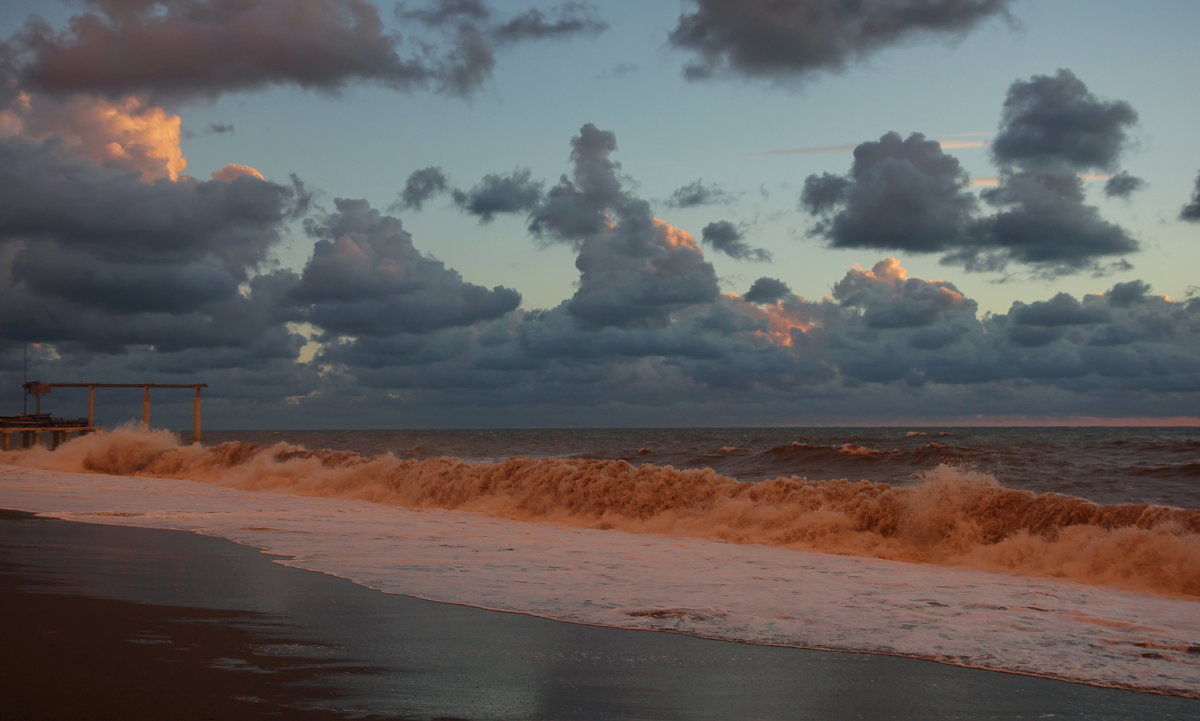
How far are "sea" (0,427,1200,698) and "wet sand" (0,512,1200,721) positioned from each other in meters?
0.64

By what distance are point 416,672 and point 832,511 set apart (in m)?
12.3

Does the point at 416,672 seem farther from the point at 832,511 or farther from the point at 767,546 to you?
the point at 832,511

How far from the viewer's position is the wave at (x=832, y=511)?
13141 mm

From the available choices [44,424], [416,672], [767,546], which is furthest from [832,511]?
[44,424]

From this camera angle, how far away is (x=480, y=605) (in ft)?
28.3

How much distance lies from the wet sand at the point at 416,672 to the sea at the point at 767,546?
0.64 meters

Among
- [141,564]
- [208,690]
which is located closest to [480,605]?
[208,690]

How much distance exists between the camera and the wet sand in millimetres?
5117

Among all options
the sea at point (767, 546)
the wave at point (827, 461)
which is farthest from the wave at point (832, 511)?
the wave at point (827, 461)

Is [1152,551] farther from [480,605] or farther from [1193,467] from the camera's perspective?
[1193,467]

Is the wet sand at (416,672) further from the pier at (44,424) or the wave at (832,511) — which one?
the pier at (44,424)

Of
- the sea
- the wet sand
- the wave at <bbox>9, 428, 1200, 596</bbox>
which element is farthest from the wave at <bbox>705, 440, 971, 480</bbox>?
the wet sand

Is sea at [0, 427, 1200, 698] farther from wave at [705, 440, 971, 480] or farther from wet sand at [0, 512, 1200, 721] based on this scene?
wave at [705, 440, 971, 480]

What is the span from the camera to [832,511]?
671 inches
